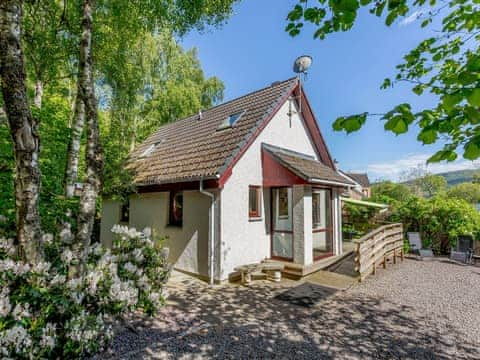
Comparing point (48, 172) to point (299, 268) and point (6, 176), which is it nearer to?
point (6, 176)

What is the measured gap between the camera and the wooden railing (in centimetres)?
779

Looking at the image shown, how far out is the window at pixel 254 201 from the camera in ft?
29.0

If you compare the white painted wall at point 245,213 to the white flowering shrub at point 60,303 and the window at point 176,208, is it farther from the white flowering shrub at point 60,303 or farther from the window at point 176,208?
the white flowering shrub at point 60,303

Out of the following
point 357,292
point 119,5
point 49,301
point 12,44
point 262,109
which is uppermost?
point 119,5

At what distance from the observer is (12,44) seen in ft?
11.1

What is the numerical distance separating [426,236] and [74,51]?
17.8m

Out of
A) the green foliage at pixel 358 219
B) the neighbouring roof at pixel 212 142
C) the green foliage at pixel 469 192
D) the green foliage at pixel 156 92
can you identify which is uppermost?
the green foliage at pixel 156 92

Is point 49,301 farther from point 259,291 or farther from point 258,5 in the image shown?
point 258,5

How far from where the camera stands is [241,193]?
27.3ft

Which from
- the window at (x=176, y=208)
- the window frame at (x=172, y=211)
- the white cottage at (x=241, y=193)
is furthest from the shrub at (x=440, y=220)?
the window frame at (x=172, y=211)

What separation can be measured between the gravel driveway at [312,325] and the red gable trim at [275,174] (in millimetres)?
3344

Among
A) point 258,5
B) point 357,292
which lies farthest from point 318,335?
point 258,5

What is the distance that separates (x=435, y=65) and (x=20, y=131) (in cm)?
650

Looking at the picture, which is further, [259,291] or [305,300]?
[259,291]
